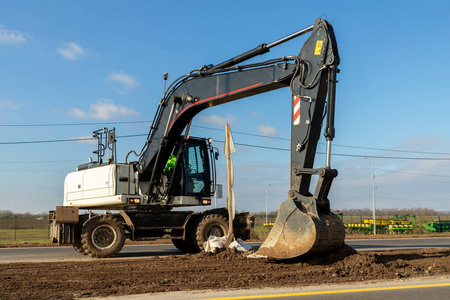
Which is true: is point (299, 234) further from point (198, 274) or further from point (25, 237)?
point (25, 237)

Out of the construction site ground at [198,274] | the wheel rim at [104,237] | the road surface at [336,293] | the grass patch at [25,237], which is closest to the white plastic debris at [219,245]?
the construction site ground at [198,274]

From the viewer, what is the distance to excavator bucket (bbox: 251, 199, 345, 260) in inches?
319

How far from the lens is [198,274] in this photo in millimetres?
8039

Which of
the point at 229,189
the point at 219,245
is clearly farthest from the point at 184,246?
the point at 229,189

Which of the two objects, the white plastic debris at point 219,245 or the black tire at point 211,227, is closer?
the white plastic debris at point 219,245

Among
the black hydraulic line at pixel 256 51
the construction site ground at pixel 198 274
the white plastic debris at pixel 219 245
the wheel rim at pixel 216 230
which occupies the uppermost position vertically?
the black hydraulic line at pixel 256 51

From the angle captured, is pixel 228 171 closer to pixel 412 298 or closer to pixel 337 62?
pixel 337 62

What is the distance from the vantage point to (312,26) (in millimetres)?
9602

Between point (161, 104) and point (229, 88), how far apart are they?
297cm

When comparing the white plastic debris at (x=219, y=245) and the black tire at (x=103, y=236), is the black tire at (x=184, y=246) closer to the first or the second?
the black tire at (x=103, y=236)

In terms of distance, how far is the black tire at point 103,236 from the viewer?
1262cm

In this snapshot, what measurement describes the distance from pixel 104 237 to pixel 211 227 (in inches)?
123

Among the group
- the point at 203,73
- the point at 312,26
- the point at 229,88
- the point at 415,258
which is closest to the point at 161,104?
the point at 203,73

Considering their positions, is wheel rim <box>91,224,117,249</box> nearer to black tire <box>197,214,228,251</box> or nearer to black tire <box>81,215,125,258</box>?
black tire <box>81,215,125,258</box>
